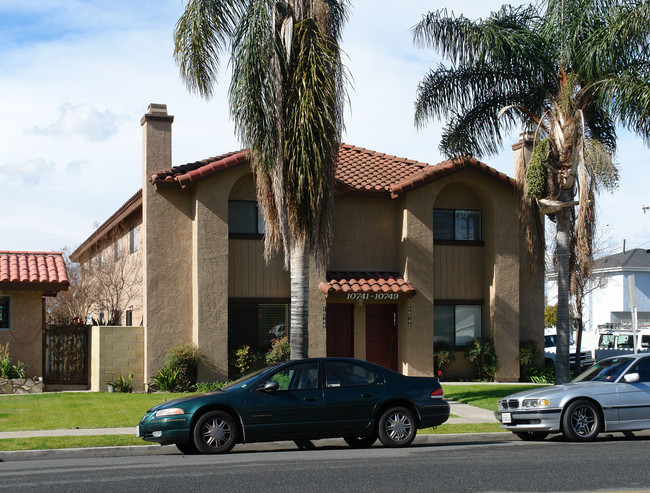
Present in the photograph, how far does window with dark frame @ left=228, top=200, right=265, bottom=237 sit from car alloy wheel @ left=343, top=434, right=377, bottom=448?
10.4 meters

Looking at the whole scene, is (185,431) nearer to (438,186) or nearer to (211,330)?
(211,330)

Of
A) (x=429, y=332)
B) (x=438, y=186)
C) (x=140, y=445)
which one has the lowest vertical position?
(x=140, y=445)

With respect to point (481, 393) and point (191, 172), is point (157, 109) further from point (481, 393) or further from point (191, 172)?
point (481, 393)

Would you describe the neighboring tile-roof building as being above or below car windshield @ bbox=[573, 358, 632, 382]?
above

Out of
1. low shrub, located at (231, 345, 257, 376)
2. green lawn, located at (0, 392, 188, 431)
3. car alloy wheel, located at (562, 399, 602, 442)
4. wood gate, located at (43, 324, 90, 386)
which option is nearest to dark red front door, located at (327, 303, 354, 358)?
low shrub, located at (231, 345, 257, 376)

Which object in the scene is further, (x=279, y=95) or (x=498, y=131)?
(x=498, y=131)

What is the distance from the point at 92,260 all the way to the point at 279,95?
19.1 m

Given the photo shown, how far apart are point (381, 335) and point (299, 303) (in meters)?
7.50

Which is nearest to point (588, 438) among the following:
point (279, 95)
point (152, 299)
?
point (279, 95)

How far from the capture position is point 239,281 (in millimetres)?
22500

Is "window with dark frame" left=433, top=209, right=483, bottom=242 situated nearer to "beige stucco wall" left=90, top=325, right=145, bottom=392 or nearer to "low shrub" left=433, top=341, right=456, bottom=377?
"low shrub" left=433, top=341, right=456, bottom=377

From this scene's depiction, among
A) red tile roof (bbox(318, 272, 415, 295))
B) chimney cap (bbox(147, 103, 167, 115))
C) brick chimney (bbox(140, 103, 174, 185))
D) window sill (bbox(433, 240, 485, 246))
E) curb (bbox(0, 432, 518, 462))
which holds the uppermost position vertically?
chimney cap (bbox(147, 103, 167, 115))

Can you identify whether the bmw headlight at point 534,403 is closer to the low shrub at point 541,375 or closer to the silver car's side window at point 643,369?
the silver car's side window at point 643,369

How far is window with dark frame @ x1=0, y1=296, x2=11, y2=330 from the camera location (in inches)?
851
